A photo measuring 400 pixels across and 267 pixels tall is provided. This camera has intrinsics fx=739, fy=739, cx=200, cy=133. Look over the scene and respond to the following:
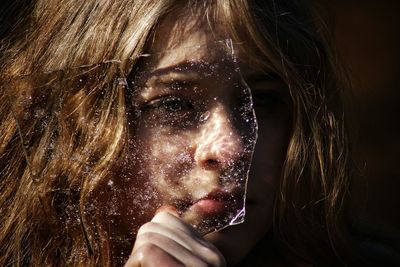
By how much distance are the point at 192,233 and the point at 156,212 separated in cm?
10

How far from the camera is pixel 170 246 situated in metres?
1.42

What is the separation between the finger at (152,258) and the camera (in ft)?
4.59

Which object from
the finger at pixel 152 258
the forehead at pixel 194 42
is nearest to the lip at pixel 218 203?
the finger at pixel 152 258

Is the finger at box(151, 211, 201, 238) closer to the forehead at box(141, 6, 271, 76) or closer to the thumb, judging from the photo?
the thumb

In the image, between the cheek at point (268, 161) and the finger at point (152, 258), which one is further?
the cheek at point (268, 161)

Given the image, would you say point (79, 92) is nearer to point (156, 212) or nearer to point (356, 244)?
point (156, 212)

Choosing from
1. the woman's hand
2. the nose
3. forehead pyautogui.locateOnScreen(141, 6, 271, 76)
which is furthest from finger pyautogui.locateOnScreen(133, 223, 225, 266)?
forehead pyautogui.locateOnScreen(141, 6, 271, 76)

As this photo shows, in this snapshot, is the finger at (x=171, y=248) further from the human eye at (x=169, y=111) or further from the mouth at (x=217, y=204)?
the human eye at (x=169, y=111)

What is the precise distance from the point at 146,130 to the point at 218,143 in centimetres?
16

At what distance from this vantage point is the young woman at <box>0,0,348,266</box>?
59.4 inches

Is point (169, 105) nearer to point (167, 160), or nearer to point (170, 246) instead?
point (167, 160)

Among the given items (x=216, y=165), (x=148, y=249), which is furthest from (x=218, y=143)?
(x=148, y=249)

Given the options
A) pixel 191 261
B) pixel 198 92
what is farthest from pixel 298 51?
pixel 191 261

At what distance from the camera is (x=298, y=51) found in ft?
5.85
